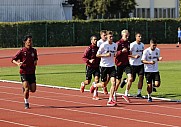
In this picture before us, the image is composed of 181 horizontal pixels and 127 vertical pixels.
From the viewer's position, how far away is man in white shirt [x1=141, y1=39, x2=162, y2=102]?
680 inches

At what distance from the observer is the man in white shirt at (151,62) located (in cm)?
1727

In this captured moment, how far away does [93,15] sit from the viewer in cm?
7062

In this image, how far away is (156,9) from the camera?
86.0 metres

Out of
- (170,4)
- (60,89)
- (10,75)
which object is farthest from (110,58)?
(170,4)

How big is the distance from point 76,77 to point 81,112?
10.3 meters

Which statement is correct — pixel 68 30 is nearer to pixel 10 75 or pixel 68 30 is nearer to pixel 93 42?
pixel 10 75

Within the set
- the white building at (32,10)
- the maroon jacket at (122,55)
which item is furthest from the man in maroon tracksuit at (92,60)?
the white building at (32,10)

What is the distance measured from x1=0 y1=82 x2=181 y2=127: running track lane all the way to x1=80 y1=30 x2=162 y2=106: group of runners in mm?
530

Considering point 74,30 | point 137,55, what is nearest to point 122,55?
point 137,55

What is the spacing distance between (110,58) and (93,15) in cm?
5403

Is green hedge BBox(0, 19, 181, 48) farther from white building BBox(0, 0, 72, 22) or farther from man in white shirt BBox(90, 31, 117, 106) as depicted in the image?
man in white shirt BBox(90, 31, 117, 106)

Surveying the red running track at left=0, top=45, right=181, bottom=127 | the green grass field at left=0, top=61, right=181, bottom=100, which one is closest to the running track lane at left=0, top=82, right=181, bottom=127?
the red running track at left=0, top=45, right=181, bottom=127

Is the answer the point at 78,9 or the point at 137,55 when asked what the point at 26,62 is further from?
the point at 78,9

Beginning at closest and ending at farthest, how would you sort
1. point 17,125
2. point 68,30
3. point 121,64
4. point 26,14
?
1. point 17,125
2. point 121,64
3. point 68,30
4. point 26,14
